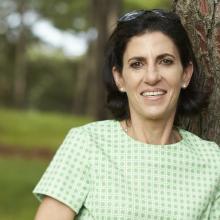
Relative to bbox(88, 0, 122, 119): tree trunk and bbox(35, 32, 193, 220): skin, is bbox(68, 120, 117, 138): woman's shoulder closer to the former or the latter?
bbox(35, 32, 193, 220): skin

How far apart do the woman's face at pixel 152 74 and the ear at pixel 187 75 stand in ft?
0.24

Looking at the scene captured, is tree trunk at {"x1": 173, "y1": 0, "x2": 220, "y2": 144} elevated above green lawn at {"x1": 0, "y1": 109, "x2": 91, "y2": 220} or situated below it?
above

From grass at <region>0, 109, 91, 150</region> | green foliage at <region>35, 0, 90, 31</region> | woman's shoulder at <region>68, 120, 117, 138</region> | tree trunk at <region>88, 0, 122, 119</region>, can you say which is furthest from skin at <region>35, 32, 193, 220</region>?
green foliage at <region>35, 0, 90, 31</region>

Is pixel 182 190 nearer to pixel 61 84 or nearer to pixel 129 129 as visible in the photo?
pixel 129 129

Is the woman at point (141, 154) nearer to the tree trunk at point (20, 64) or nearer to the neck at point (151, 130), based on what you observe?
the neck at point (151, 130)

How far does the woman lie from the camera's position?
2.65 metres

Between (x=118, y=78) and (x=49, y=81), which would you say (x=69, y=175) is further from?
(x=49, y=81)

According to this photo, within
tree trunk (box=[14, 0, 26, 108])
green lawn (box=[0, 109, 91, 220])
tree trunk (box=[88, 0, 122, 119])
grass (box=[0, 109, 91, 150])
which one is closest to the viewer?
green lawn (box=[0, 109, 91, 220])

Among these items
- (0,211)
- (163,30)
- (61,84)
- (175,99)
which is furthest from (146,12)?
(61,84)

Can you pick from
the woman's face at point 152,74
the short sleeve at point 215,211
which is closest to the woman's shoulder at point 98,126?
the woman's face at point 152,74

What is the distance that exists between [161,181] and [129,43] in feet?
1.96

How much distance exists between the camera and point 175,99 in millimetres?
2795

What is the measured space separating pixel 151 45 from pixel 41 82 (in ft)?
110

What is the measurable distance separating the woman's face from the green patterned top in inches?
6.4
